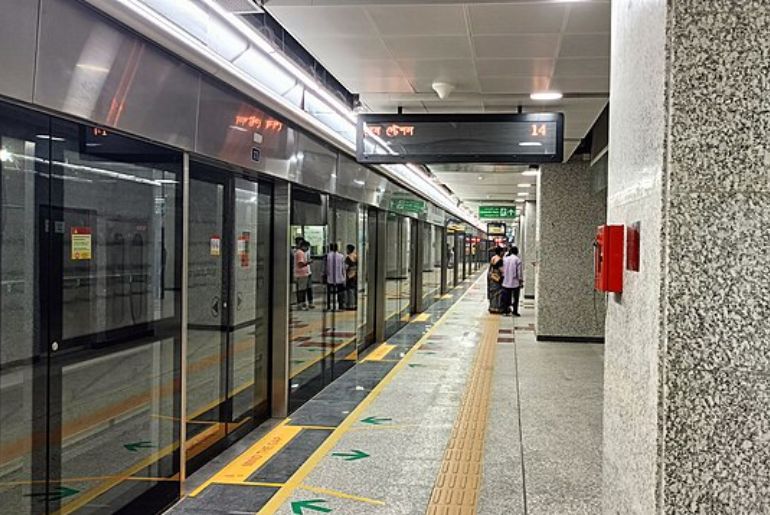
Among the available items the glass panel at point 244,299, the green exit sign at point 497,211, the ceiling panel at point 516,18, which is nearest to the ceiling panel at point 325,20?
the ceiling panel at point 516,18

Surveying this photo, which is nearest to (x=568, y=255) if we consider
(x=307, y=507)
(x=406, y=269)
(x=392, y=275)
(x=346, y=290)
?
(x=392, y=275)

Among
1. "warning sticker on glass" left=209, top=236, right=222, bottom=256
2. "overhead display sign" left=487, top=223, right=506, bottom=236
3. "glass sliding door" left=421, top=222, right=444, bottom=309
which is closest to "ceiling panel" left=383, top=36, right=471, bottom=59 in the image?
"warning sticker on glass" left=209, top=236, right=222, bottom=256

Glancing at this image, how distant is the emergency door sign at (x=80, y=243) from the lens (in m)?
3.27

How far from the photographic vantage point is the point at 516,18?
419cm

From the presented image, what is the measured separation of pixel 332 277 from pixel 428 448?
3012mm

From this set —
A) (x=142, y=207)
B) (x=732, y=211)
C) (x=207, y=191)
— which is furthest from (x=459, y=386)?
(x=732, y=211)

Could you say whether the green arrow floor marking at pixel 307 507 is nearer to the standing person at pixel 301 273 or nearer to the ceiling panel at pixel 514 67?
the standing person at pixel 301 273

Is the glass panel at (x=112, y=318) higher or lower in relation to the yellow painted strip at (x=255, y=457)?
higher

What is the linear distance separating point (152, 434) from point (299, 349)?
2661 mm

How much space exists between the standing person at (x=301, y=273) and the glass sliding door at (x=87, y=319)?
2.43 m

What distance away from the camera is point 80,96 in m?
3.04

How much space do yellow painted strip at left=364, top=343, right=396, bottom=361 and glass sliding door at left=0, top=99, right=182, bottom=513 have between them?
526cm

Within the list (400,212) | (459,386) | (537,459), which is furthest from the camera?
(400,212)

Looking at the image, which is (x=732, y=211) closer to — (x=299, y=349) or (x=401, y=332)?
(x=299, y=349)
